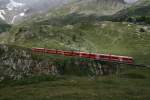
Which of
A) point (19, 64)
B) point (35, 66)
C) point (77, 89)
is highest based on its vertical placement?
point (19, 64)

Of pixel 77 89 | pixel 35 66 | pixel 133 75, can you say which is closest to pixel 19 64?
pixel 35 66

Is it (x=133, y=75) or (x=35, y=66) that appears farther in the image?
(x=133, y=75)

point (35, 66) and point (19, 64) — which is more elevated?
point (19, 64)

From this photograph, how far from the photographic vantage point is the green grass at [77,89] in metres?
73.5

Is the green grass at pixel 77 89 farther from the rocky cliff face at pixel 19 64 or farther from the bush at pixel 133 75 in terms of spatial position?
the rocky cliff face at pixel 19 64

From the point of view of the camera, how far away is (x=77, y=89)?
82.0 metres

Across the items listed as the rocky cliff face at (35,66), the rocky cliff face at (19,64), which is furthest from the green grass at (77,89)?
the rocky cliff face at (35,66)

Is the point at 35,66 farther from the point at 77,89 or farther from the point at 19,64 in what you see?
the point at 77,89

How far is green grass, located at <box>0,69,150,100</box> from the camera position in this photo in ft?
241

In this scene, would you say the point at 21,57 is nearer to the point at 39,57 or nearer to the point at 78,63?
the point at 39,57

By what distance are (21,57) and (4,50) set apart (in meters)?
6.16

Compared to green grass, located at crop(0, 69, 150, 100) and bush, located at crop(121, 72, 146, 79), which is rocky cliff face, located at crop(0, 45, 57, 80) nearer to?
green grass, located at crop(0, 69, 150, 100)

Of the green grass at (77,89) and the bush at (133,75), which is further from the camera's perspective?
the bush at (133,75)

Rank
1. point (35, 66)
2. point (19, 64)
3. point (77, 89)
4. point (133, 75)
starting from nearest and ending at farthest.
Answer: point (77, 89) → point (19, 64) → point (35, 66) → point (133, 75)
